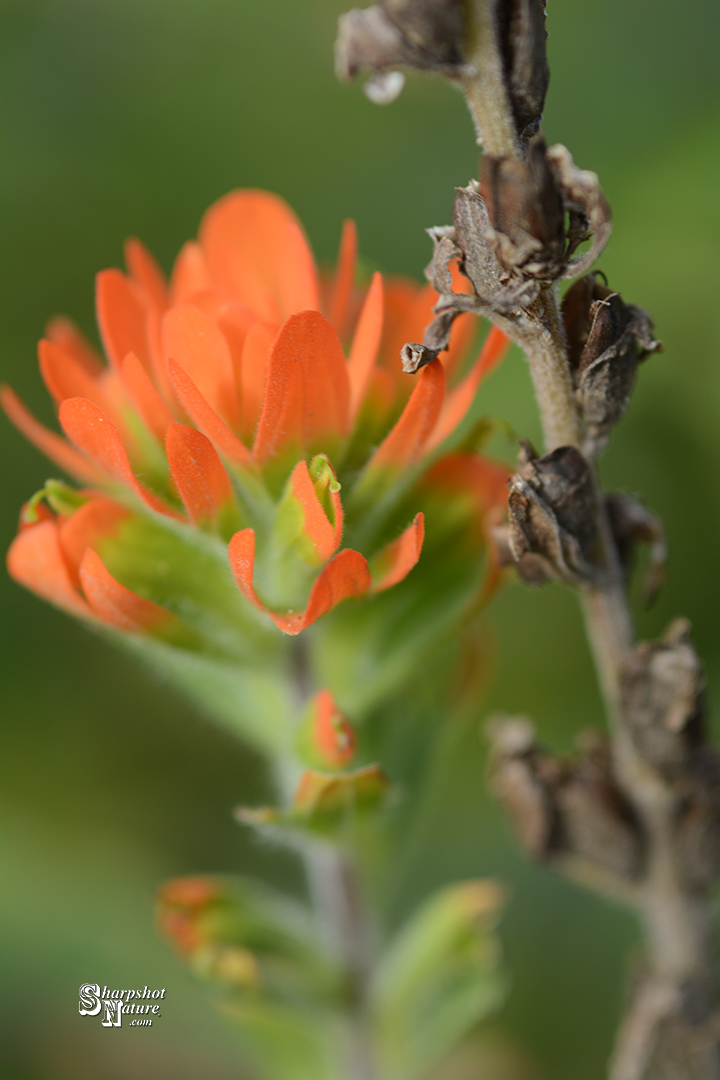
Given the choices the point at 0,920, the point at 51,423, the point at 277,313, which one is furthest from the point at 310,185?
the point at 0,920

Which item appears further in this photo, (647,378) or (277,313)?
(647,378)

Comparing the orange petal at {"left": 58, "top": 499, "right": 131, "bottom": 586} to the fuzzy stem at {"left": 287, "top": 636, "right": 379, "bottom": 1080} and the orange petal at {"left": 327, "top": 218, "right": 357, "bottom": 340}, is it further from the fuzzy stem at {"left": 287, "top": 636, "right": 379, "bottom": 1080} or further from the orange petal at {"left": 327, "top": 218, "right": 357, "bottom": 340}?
the fuzzy stem at {"left": 287, "top": 636, "right": 379, "bottom": 1080}

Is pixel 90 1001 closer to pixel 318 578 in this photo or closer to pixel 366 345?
pixel 318 578

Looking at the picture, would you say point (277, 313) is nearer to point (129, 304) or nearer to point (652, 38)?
point (129, 304)

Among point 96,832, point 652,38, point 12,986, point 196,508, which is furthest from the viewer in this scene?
point 652,38

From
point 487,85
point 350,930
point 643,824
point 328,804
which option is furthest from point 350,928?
point 487,85

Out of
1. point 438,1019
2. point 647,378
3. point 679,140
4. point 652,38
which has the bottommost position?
point 438,1019
